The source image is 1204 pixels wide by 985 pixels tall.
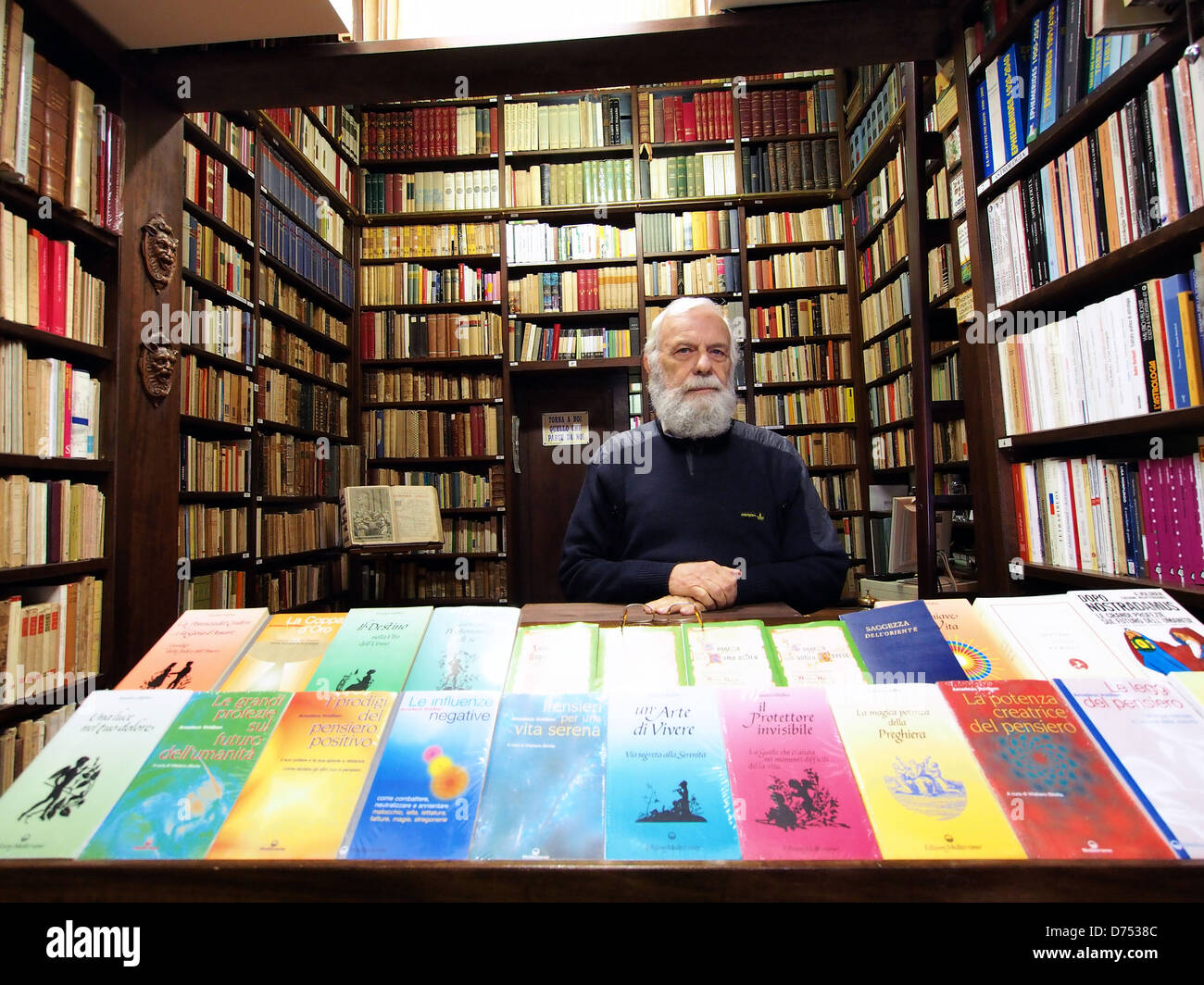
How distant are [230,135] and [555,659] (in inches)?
137

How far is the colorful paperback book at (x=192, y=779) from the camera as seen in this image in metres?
0.59

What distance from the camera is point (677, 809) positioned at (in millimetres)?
595

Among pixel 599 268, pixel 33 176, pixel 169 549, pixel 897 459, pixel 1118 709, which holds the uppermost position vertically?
pixel 599 268

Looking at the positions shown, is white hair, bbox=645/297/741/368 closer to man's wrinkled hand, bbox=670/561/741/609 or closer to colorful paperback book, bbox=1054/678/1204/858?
man's wrinkled hand, bbox=670/561/741/609

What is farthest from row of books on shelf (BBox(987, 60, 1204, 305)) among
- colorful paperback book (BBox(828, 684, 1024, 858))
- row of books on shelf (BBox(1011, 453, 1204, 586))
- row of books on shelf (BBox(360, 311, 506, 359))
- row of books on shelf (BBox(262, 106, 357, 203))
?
row of books on shelf (BBox(262, 106, 357, 203))

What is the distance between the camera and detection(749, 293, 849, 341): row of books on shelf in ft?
13.4

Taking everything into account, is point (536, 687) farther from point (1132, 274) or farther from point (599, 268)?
point (599, 268)

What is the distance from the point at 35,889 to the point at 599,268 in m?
4.09

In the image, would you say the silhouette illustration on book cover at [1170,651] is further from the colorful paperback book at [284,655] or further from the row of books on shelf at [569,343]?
the row of books on shelf at [569,343]

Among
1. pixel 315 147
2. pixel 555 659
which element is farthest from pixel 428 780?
pixel 315 147

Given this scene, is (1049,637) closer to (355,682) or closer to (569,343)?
(355,682)

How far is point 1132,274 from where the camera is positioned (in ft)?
4.61

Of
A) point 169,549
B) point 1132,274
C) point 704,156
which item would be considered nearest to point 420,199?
point 704,156

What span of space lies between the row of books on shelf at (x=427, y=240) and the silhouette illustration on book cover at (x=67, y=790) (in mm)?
3993
